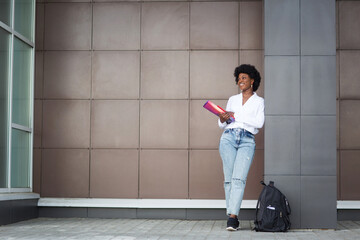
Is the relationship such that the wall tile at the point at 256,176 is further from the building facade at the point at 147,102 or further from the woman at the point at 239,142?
the woman at the point at 239,142

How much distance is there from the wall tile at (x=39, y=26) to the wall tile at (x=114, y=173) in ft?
6.35

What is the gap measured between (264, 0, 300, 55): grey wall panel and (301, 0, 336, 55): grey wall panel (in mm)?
107

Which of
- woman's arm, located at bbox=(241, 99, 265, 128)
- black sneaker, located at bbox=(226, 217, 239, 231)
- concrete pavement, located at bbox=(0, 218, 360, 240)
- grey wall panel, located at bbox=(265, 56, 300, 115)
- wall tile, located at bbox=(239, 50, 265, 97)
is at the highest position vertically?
wall tile, located at bbox=(239, 50, 265, 97)

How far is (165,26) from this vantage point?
9953 millimetres

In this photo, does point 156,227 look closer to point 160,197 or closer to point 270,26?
point 160,197

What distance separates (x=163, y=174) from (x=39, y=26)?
10.2 feet

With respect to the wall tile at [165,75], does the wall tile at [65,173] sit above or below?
below

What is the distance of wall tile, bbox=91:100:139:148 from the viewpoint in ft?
32.4

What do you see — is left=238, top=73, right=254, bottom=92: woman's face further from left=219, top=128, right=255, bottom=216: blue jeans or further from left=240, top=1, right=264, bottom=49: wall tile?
left=240, top=1, right=264, bottom=49: wall tile

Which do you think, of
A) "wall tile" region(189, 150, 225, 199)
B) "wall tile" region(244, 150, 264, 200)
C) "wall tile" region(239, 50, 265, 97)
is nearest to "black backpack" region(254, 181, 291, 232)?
"wall tile" region(244, 150, 264, 200)

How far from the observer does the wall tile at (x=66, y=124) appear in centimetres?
993

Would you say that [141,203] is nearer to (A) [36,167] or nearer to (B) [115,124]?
(B) [115,124]

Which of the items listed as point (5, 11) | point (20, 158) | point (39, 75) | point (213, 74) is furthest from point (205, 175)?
point (5, 11)

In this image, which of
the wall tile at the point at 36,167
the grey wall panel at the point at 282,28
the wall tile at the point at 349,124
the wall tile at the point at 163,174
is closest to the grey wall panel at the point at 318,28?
the grey wall panel at the point at 282,28
